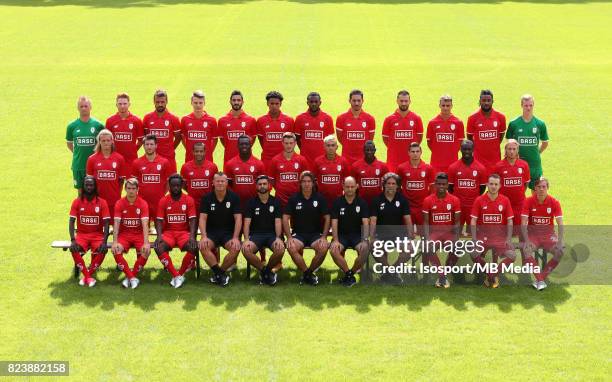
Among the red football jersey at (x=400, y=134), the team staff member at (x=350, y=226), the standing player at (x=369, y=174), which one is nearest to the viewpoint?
the team staff member at (x=350, y=226)

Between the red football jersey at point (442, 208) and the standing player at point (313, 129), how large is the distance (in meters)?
2.31

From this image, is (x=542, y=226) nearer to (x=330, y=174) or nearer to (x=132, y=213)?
(x=330, y=174)

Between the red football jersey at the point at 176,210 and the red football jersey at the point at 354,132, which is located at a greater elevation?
the red football jersey at the point at 354,132

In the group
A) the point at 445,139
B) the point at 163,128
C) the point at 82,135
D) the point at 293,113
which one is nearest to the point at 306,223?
the point at 445,139

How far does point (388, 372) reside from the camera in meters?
10.4

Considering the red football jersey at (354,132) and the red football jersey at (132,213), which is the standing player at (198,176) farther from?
the red football jersey at (354,132)

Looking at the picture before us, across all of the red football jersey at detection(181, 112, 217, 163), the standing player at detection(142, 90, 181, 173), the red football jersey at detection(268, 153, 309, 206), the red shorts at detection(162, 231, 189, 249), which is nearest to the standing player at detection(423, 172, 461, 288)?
the red football jersey at detection(268, 153, 309, 206)

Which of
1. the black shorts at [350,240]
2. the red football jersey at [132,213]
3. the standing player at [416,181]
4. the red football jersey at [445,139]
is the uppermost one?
the red football jersey at [445,139]

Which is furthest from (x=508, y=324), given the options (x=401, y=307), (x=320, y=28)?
(x=320, y=28)

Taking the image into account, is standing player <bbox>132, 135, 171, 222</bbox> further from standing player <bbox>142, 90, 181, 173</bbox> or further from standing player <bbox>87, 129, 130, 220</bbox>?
standing player <bbox>142, 90, 181, 173</bbox>

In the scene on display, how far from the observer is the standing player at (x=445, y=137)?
48.4 ft

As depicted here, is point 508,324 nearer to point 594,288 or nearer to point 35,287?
point 594,288

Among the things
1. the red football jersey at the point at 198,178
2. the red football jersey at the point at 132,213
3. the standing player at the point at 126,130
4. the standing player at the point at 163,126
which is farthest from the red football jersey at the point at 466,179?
the standing player at the point at 126,130

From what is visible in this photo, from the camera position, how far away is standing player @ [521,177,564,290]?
1318cm
